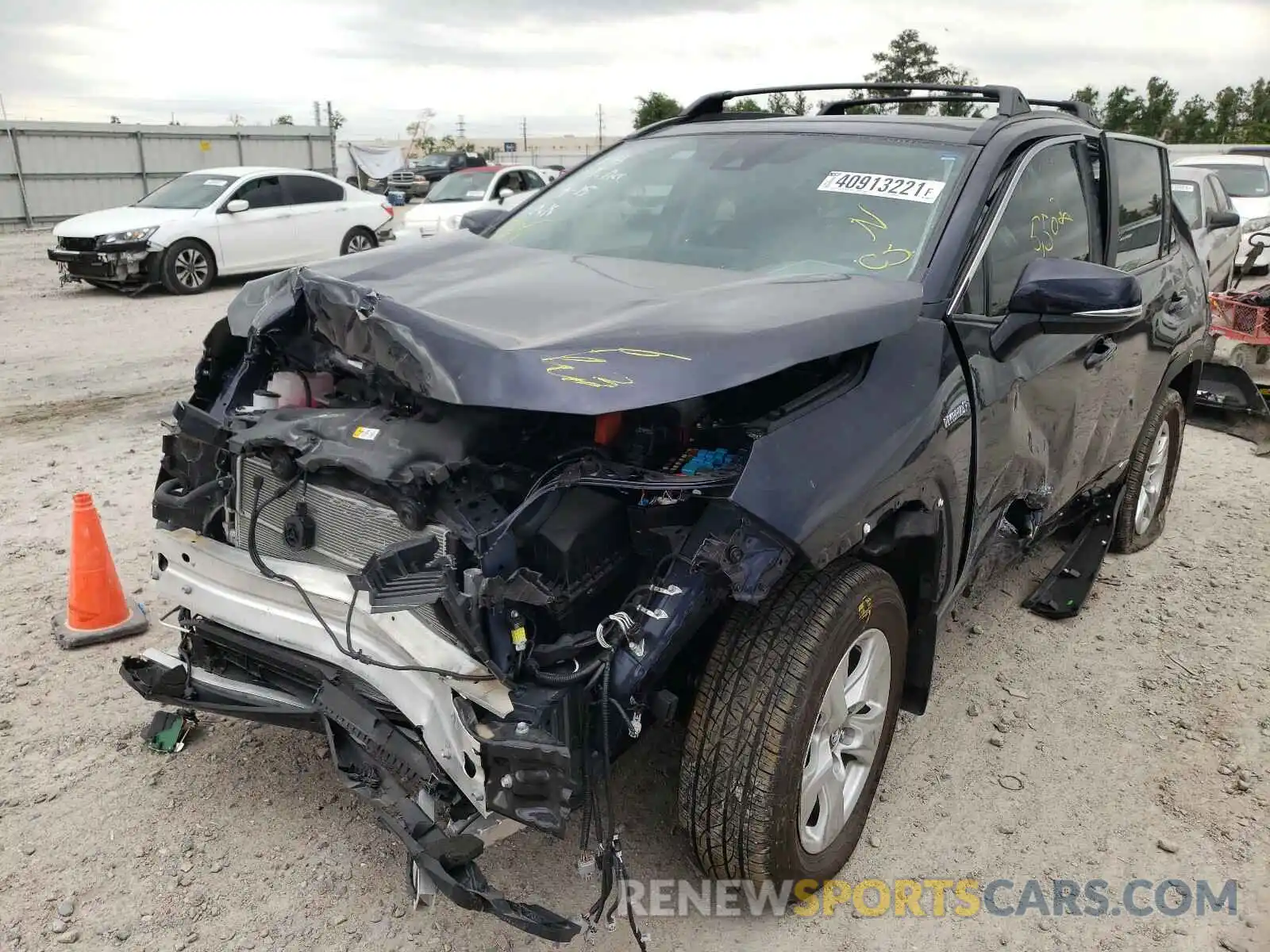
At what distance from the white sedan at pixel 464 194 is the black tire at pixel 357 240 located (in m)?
0.66

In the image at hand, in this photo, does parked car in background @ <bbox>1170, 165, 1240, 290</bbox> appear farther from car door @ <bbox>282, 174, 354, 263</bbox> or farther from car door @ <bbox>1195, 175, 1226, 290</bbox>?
car door @ <bbox>282, 174, 354, 263</bbox>

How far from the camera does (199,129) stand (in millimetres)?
22766

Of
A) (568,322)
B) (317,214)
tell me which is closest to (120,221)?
(317,214)

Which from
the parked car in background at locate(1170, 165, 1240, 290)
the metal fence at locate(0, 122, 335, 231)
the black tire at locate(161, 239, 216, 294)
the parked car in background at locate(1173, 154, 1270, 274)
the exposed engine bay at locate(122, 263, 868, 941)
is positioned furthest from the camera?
the metal fence at locate(0, 122, 335, 231)

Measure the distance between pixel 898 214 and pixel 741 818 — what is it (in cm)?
189

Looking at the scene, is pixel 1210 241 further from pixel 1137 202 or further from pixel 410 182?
pixel 410 182

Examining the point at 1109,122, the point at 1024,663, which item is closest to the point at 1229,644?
the point at 1024,663

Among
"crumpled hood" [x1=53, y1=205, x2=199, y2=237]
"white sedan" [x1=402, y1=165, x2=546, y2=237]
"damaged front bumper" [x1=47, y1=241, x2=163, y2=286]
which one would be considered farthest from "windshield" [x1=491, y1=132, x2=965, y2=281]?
"crumpled hood" [x1=53, y1=205, x2=199, y2=237]

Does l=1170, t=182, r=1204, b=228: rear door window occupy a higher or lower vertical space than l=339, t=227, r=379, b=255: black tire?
higher

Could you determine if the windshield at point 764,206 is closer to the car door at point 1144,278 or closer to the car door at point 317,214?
the car door at point 1144,278

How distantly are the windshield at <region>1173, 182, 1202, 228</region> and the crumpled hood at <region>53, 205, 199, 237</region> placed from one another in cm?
1150

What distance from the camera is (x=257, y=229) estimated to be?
1267 cm

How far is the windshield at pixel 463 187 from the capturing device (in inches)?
569

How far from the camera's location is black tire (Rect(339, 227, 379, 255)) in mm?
14055
